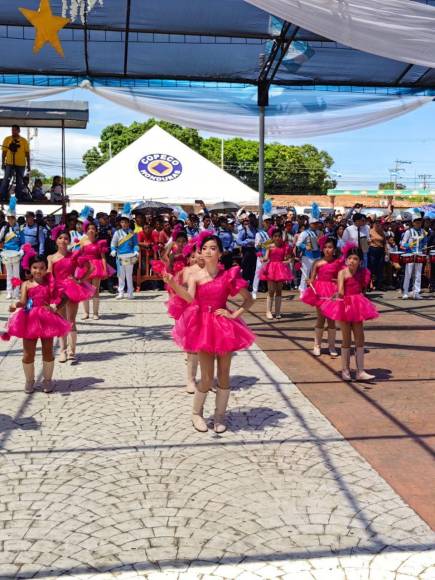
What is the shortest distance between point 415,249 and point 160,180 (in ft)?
39.4

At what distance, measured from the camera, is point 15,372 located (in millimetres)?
8109

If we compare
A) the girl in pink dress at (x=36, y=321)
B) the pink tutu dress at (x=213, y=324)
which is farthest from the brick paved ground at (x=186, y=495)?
the pink tutu dress at (x=213, y=324)

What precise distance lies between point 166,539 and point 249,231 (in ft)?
40.6

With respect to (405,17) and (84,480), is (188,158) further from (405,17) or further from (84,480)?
(84,480)

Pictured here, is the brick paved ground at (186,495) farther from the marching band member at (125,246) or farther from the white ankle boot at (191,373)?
the marching band member at (125,246)

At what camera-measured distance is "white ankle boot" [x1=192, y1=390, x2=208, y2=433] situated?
584 centimetres

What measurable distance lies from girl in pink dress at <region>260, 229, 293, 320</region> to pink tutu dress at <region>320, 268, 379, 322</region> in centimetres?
405

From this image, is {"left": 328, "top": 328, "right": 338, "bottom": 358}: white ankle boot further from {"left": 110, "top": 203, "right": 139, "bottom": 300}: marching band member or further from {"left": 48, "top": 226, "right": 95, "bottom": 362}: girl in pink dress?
{"left": 110, "top": 203, "right": 139, "bottom": 300}: marching band member

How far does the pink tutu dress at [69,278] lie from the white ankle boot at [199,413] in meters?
2.95

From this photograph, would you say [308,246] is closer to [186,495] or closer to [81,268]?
[81,268]

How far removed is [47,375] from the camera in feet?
23.4

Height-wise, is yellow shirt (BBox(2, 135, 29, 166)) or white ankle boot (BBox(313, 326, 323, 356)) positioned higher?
yellow shirt (BBox(2, 135, 29, 166))

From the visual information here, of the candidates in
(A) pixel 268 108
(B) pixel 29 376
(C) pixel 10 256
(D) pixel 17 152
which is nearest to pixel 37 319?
(B) pixel 29 376

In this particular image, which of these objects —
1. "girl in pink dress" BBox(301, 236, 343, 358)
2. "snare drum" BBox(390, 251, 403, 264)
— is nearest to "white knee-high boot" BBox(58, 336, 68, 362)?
"girl in pink dress" BBox(301, 236, 343, 358)
